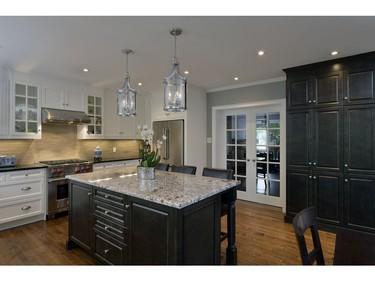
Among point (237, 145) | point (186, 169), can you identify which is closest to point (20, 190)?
point (186, 169)

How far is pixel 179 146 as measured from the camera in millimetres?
4695

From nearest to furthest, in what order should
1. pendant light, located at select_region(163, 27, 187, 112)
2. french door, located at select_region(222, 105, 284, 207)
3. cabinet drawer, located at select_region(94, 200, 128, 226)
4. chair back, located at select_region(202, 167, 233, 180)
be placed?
cabinet drawer, located at select_region(94, 200, 128, 226)
pendant light, located at select_region(163, 27, 187, 112)
chair back, located at select_region(202, 167, 233, 180)
french door, located at select_region(222, 105, 284, 207)

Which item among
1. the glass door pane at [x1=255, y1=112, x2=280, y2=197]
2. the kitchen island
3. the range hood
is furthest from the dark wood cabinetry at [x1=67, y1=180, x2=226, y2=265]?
the glass door pane at [x1=255, y1=112, x2=280, y2=197]

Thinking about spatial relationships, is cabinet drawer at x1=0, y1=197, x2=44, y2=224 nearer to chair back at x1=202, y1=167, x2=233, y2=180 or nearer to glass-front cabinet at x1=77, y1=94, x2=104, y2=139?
glass-front cabinet at x1=77, y1=94, x2=104, y2=139

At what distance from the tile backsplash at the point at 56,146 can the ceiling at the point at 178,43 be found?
1.19 meters

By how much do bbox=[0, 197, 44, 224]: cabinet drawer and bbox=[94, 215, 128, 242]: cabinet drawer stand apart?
193cm

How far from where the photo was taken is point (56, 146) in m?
4.31

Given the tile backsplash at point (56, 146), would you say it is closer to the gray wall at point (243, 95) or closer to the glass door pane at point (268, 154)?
the gray wall at point (243, 95)

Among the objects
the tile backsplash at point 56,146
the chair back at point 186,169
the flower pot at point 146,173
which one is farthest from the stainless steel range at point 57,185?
the flower pot at point 146,173

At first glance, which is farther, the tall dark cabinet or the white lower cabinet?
the white lower cabinet

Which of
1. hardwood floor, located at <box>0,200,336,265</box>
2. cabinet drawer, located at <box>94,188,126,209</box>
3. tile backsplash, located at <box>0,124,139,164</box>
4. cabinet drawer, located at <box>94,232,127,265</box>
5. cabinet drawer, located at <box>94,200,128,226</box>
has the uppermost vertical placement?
tile backsplash, located at <box>0,124,139,164</box>

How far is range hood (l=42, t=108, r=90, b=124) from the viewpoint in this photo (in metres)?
3.81

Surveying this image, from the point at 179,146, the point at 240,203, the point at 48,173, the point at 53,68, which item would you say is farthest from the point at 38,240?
the point at 240,203
